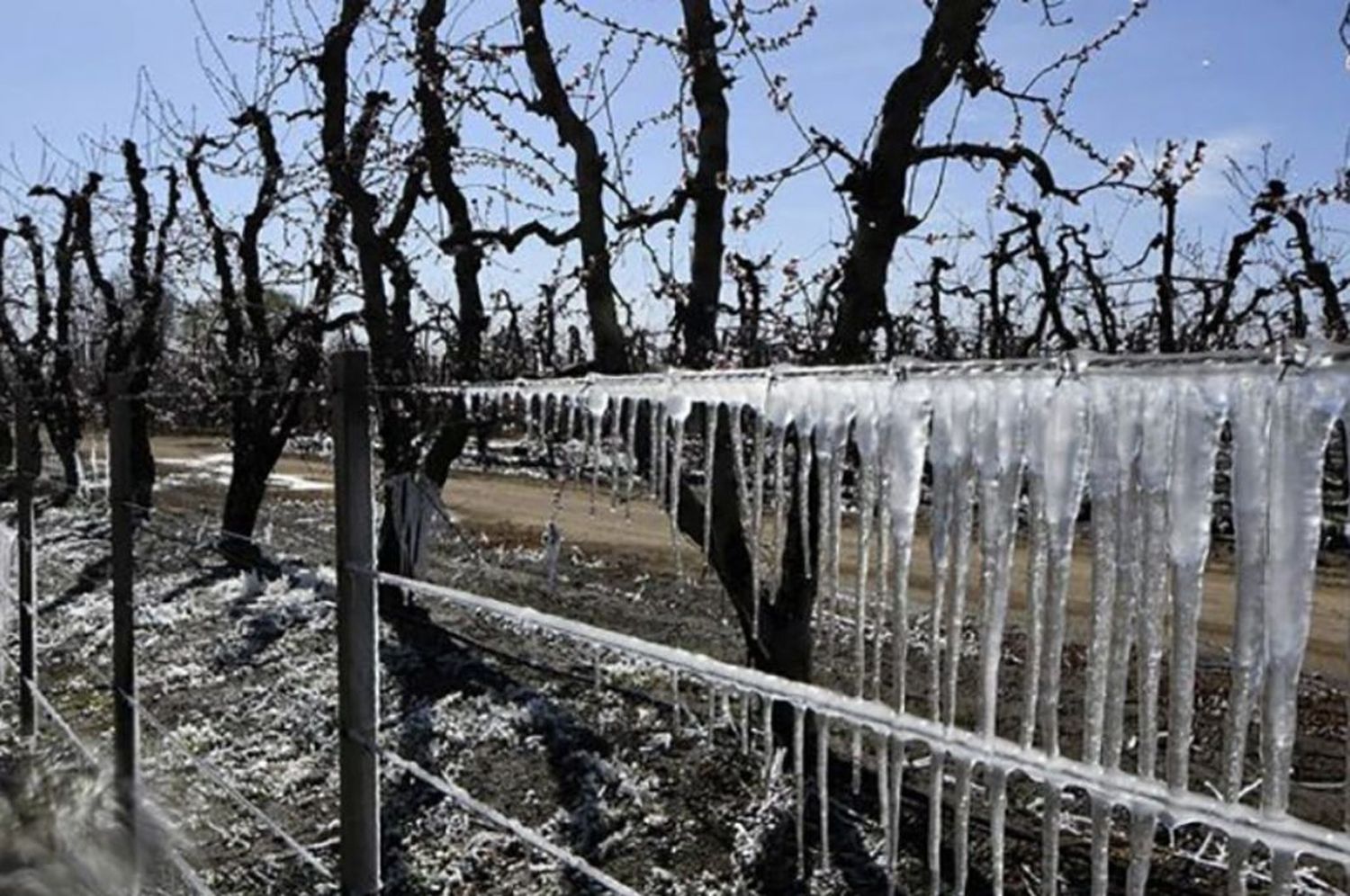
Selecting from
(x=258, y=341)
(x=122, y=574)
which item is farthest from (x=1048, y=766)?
(x=258, y=341)

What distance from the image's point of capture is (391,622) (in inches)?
263

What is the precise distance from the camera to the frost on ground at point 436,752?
3752 millimetres

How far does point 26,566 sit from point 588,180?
242 centimetres

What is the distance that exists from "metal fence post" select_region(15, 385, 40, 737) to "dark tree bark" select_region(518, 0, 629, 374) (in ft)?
6.57

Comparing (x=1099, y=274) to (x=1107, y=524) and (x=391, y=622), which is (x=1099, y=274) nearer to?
(x=391, y=622)

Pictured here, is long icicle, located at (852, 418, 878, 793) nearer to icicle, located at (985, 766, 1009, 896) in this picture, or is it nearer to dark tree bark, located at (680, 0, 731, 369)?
icicle, located at (985, 766, 1009, 896)

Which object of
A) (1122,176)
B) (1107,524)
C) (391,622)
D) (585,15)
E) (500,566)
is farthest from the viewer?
(500,566)

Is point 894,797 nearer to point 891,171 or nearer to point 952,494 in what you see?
point 952,494

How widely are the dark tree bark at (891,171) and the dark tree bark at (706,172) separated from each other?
649mm

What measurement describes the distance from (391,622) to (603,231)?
2.56 m

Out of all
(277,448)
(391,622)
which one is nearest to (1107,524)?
(391,622)

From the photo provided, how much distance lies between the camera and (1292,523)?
0.73 metres

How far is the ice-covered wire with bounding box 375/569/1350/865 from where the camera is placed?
0.72m

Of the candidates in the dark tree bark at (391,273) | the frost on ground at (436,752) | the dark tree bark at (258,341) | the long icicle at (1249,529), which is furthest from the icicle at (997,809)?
the dark tree bark at (258,341)
